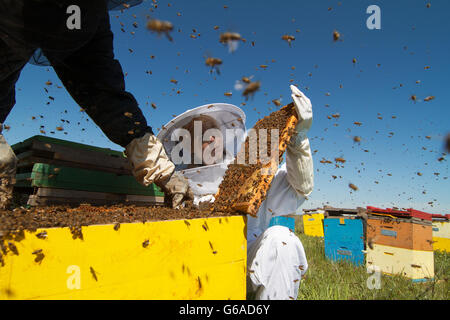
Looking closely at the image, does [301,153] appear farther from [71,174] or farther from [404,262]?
[404,262]

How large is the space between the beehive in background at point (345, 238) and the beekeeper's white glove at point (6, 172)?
505 cm

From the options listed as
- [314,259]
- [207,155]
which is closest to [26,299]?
[207,155]

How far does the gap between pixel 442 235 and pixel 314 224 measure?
3.42 metres

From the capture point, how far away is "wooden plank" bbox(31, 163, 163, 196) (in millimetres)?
2471

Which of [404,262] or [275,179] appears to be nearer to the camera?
[275,179]

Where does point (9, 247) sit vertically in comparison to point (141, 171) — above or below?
below

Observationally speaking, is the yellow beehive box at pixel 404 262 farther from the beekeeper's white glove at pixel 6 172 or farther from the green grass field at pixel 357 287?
the beekeeper's white glove at pixel 6 172

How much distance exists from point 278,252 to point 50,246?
1.58 m

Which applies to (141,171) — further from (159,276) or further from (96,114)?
(159,276)

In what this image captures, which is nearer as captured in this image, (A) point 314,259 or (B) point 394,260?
(B) point 394,260

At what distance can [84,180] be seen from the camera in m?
2.79

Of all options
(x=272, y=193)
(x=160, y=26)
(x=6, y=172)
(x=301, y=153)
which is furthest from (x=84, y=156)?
(x=301, y=153)

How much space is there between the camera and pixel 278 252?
2117mm

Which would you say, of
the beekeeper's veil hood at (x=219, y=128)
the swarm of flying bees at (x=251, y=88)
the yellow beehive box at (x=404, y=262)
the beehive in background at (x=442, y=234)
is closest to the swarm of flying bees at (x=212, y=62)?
the swarm of flying bees at (x=251, y=88)
